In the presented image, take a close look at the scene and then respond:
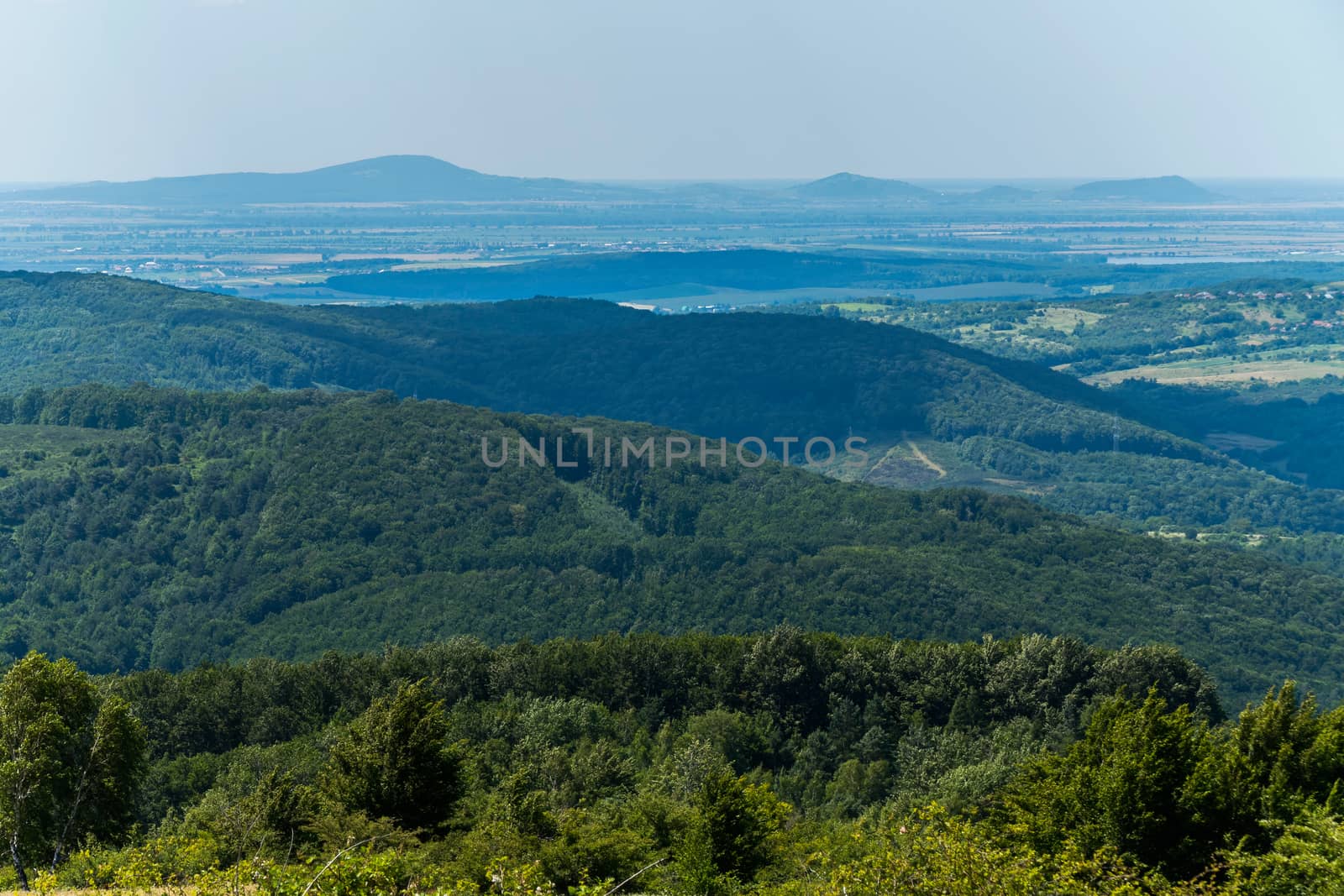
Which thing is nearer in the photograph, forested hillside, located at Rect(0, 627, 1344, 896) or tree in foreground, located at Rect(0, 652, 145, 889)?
forested hillside, located at Rect(0, 627, 1344, 896)

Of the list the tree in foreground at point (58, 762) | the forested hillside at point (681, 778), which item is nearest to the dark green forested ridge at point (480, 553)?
the forested hillside at point (681, 778)

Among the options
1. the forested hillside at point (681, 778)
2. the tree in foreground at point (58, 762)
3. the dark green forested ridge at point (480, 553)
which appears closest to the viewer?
the forested hillside at point (681, 778)

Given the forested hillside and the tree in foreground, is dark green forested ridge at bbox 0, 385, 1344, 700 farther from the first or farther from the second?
the tree in foreground

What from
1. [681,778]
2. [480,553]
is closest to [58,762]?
[681,778]

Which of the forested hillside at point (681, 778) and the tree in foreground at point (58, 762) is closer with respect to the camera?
the forested hillside at point (681, 778)

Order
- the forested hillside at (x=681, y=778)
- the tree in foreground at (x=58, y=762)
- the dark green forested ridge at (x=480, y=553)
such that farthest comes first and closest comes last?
the dark green forested ridge at (x=480, y=553) < the tree in foreground at (x=58, y=762) < the forested hillside at (x=681, y=778)

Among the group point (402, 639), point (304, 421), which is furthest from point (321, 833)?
point (304, 421)

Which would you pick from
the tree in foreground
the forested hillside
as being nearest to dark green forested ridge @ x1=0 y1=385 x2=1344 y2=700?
the forested hillside

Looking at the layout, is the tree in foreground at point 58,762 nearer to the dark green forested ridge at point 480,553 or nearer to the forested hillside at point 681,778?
the forested hillside at point 681,778
